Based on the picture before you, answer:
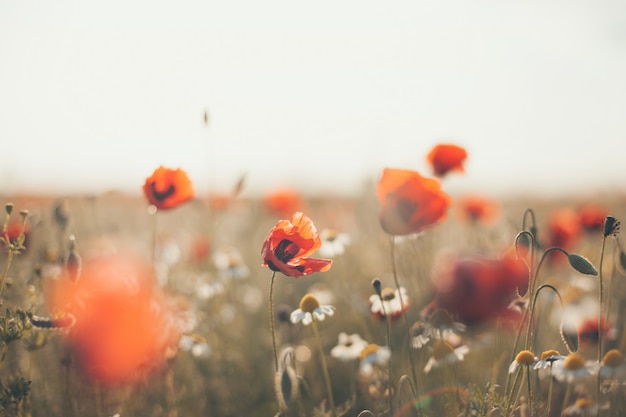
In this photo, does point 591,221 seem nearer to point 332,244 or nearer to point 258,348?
point 332,244

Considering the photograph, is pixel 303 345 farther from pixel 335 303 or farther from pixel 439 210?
pixel 439 210

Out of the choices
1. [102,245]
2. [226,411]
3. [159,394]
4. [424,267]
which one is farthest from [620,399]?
[102,245]

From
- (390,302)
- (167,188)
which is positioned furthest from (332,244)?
(167,188)

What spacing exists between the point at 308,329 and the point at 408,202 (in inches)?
99.2

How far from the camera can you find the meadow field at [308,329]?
209cm

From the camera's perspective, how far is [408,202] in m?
2.21

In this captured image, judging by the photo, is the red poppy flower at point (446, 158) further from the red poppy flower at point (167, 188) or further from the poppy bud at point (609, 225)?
the red poppy flower at point (167, 188)

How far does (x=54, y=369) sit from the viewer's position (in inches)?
135

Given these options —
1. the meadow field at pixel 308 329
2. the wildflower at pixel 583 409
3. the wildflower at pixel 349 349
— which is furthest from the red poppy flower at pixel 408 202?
the wildflower at pixel 583 409

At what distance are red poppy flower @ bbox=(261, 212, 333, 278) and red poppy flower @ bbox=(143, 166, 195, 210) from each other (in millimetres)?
949

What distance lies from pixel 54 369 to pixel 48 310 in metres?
0.57

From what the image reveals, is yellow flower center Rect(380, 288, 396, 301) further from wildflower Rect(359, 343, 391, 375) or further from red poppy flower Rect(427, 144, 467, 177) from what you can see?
red poppy flower Rect(427, 144, 467, 177)

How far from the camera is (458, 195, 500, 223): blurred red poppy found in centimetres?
471

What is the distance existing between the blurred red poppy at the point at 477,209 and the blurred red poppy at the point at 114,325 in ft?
9.21
